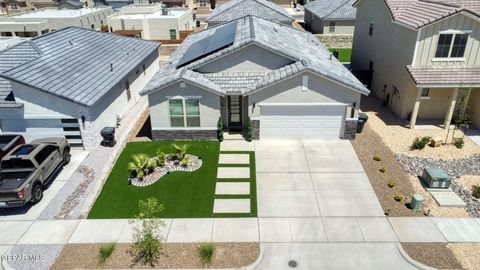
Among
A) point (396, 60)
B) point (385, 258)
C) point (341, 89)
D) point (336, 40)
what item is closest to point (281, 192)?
point (385, 258)

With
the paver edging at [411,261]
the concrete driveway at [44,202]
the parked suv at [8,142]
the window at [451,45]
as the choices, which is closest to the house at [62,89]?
the parked suv at [8,142]

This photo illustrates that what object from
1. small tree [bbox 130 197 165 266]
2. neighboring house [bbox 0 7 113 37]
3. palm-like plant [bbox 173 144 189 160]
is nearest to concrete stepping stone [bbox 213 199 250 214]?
small tree [bbox 130 197 165 266]

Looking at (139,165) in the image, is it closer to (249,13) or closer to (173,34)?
(249,13)

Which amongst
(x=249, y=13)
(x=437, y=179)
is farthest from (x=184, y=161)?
(x=249, y=13)

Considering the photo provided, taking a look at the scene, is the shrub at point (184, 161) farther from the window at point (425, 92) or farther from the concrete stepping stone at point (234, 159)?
the window at point (425, 92)

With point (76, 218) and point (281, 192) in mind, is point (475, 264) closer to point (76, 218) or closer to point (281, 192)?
point (281, 192)
